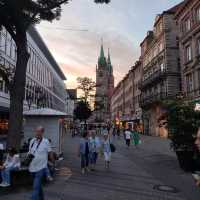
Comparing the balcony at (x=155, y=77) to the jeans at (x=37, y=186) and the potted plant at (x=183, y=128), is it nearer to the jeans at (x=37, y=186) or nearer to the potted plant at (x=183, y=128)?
the potted plant at (x=183, y=128)

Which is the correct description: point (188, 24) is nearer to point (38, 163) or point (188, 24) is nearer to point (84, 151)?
point (84, 151)

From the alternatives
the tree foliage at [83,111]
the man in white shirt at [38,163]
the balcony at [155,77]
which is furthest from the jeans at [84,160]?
the tree foliage at [83,111]

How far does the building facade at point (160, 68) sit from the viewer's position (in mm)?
40594

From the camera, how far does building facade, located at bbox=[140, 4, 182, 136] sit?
133 feet

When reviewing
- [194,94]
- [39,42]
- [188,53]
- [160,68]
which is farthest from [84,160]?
[39,42]

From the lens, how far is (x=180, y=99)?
14.3 m

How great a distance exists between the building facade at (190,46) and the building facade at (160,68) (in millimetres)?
4895

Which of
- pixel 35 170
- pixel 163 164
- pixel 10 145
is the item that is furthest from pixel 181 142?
pixel 35 170

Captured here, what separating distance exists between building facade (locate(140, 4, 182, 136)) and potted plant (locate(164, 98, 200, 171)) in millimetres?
22201

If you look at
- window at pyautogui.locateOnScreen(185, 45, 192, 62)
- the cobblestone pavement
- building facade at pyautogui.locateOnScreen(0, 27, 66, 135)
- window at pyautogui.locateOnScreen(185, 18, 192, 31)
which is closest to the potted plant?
the cobblestone pavement

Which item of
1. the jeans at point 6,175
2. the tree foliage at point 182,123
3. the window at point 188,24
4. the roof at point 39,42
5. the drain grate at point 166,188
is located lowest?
the drain grate at point 166,188

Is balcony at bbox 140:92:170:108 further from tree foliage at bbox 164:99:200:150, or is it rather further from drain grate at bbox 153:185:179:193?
drain grate at bbox 153:185:179:193

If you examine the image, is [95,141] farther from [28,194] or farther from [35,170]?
[35,170]

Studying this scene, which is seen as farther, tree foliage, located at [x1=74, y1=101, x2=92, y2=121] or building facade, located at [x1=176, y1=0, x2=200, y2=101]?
tree foliage, located at [x1=74, y1=101, x2=92, y2=121]
